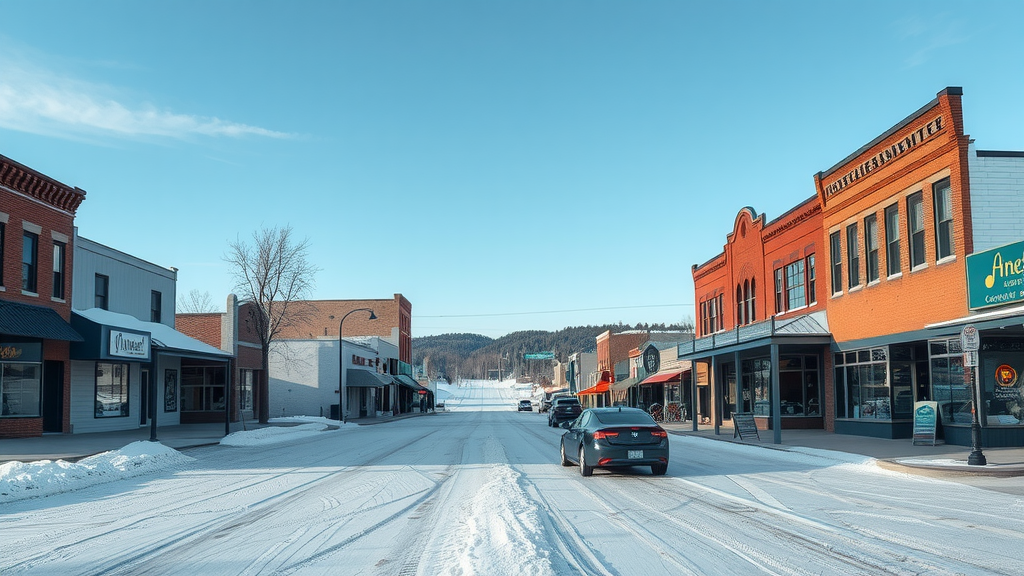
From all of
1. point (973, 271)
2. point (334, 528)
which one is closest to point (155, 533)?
point (334, 528)

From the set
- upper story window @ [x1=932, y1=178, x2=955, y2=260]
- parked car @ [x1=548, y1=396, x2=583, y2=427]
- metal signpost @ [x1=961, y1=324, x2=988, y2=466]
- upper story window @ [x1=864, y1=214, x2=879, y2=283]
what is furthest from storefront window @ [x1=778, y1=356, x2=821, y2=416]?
metal signpost @ [x1=961, y1=324, x2=988, y2=466]

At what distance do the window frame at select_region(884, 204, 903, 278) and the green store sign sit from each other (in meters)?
4.24

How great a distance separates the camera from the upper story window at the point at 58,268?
28266 mm

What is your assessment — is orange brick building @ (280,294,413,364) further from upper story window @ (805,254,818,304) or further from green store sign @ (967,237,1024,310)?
green store sign @ (967,237,1024,310)

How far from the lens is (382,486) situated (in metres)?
14.8

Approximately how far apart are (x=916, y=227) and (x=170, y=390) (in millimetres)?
32757

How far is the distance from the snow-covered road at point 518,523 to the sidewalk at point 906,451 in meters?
1.02

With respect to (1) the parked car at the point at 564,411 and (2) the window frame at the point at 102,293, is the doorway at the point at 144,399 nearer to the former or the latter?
(2) the window frame at the point at 102,293

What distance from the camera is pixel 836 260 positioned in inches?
1131

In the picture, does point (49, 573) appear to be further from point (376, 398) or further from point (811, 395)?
point (376, 398)

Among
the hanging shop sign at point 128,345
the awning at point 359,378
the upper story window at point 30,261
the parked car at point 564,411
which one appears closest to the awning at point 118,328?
the hanging shop sign at point 128,345

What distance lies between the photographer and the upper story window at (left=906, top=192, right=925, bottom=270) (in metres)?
22.8

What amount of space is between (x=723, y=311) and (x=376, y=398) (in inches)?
1535

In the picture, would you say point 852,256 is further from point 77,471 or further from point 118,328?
point 118,328
